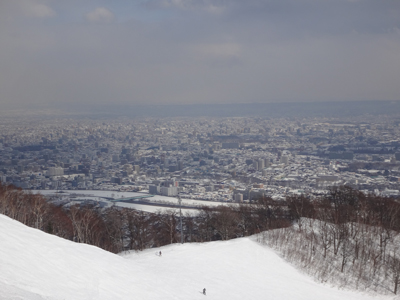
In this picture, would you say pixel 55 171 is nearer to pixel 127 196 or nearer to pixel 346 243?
pixel 127 196

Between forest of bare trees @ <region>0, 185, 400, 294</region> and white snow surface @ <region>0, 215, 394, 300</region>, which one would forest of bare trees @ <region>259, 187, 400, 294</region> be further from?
white snow surface @ <region>0, 215, 394, 300</region>

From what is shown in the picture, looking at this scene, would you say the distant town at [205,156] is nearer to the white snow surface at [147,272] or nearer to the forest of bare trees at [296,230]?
the forest of bare trees at [296,230]

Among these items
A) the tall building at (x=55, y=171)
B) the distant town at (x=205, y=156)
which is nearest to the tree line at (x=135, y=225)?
the distant town at (x=205, y=156)

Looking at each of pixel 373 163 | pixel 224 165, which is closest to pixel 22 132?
pixel 224 165

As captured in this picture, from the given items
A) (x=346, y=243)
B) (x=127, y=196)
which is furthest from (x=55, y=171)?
(x=346, y=243)

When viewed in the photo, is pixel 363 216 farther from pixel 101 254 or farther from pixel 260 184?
pixel 260 184
